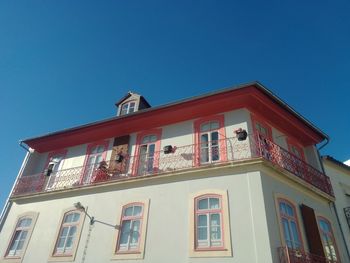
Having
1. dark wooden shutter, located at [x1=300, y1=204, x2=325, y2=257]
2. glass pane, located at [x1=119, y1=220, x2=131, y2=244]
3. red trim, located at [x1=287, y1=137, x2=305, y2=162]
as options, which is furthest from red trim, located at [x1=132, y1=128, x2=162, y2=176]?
red trim, located at [x1=287, y1=137, x2=305, y2=162]

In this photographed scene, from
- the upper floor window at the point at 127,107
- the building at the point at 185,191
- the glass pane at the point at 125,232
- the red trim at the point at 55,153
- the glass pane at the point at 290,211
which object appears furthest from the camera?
the upper floor window at the point at 127,107

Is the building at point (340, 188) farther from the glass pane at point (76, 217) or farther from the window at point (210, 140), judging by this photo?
the glass pane at point (76, 217)

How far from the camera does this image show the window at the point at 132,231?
387 inches

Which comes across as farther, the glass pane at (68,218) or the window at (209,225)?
the glass pane at (68,218)

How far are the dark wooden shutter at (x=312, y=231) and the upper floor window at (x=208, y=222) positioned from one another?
3244 millimetres

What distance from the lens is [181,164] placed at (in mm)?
11258

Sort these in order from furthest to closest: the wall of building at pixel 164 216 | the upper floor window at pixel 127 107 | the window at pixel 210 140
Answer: the upper floor window at pixel 127 107 → the window at pixel 210 140 → the wall of building at pixel 164 216

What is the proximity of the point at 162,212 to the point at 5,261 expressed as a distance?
734cm

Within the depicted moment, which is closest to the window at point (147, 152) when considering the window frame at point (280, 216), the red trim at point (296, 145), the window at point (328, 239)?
the window frame at point (280, 216)

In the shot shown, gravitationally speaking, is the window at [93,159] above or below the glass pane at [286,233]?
above

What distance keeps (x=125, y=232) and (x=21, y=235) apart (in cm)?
549

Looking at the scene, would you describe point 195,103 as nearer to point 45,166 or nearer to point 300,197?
point 300,197

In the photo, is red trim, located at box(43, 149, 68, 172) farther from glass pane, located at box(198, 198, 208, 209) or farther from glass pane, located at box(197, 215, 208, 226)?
glass pane, located at box(197, 215, 208, 226)

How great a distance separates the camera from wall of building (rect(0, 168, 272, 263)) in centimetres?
853
